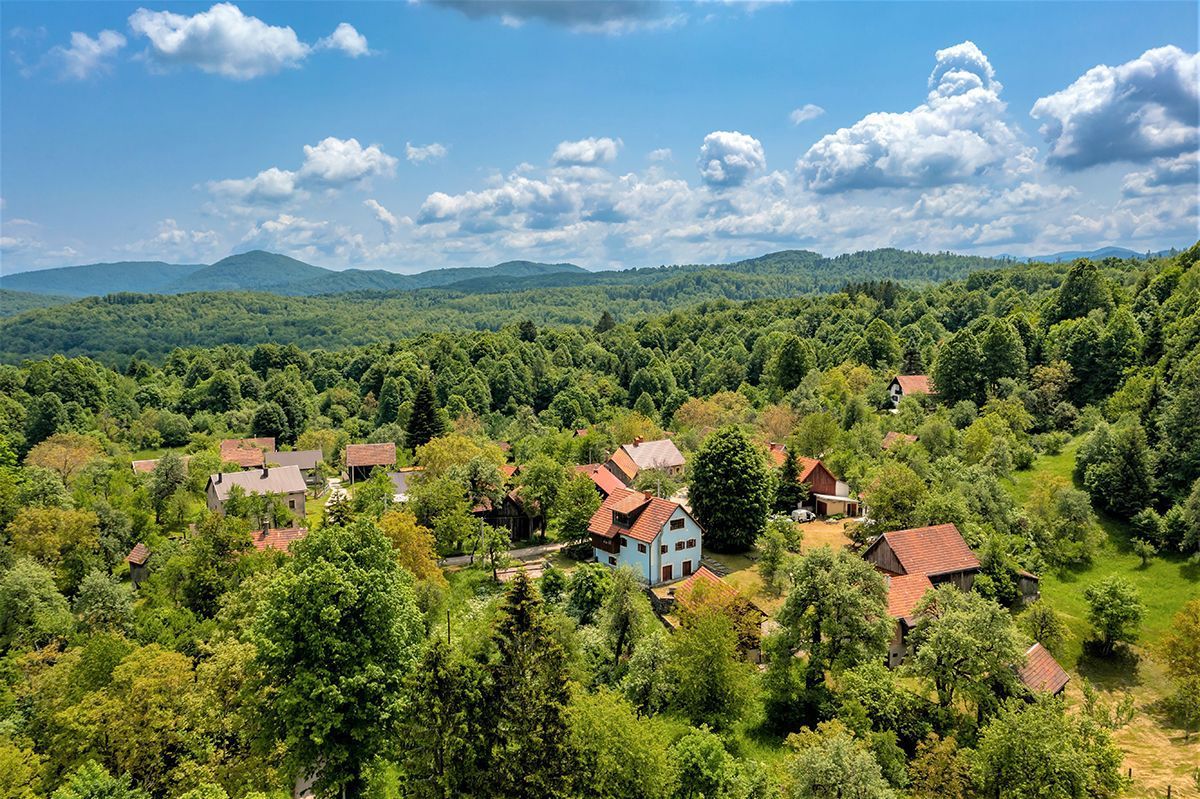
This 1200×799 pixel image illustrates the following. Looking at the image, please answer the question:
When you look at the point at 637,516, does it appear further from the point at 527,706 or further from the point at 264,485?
the point at 264,485

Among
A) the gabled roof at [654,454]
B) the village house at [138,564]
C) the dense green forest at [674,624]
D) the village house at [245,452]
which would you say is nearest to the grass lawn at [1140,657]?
the dense green forest at [674,624]

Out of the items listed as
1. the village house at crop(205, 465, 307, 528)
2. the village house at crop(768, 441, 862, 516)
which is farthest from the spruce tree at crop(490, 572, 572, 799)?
the village house at crop(768, 441, 862, 516)

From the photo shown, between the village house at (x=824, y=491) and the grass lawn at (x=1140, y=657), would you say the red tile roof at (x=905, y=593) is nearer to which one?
Answer: the grass lawn at (x=1140, y=657)

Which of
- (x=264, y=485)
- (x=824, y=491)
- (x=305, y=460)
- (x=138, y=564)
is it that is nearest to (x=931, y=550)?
(x=824, y=491)

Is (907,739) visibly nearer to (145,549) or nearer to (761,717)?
(761,717)

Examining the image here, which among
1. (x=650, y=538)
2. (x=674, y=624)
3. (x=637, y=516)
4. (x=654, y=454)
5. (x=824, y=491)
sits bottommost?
(x=674, y=624)

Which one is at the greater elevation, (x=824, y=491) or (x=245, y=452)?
Result: (x=245, y=452)
